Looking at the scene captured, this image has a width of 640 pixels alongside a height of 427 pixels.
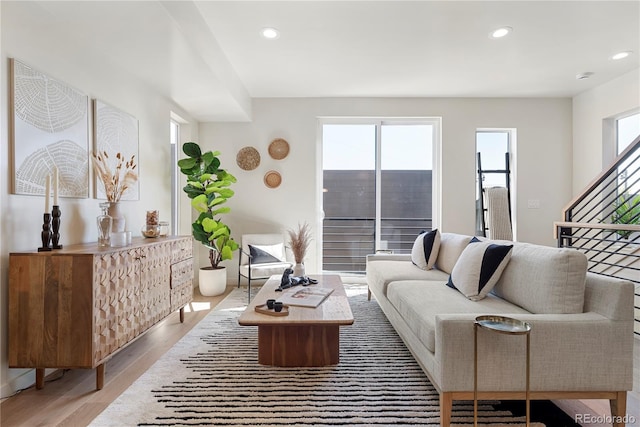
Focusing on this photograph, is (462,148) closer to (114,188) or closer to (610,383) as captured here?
(610,383)

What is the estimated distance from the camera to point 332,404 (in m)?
1.76

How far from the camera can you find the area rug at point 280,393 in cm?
165

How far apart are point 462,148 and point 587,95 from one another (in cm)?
176

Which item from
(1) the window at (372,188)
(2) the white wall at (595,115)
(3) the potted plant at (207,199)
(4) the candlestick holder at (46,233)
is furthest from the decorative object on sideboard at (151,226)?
(2) the white wall at (595,115)

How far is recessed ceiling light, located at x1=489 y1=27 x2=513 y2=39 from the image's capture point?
9.48 feet

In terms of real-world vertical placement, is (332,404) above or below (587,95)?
below

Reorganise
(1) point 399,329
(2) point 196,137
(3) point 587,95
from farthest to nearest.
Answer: (2) point 196,137 → (3) point 587,95 → (1) point 399,329

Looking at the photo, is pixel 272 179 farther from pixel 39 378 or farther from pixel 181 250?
pixel 39 378

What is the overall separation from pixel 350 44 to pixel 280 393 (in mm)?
3046

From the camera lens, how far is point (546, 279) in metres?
1.77

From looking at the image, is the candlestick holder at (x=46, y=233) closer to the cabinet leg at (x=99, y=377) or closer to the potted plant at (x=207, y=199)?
the cabinet leg at (x=99, y=377)

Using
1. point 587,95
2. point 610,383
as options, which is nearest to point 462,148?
point 587,95

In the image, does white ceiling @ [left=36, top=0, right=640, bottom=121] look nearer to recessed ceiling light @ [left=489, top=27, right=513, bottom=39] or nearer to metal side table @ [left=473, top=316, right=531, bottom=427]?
recessed ceiling light @ [left=489, top=27, right=513, bottom=39]

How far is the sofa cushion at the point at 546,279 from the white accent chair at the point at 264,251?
256cm
